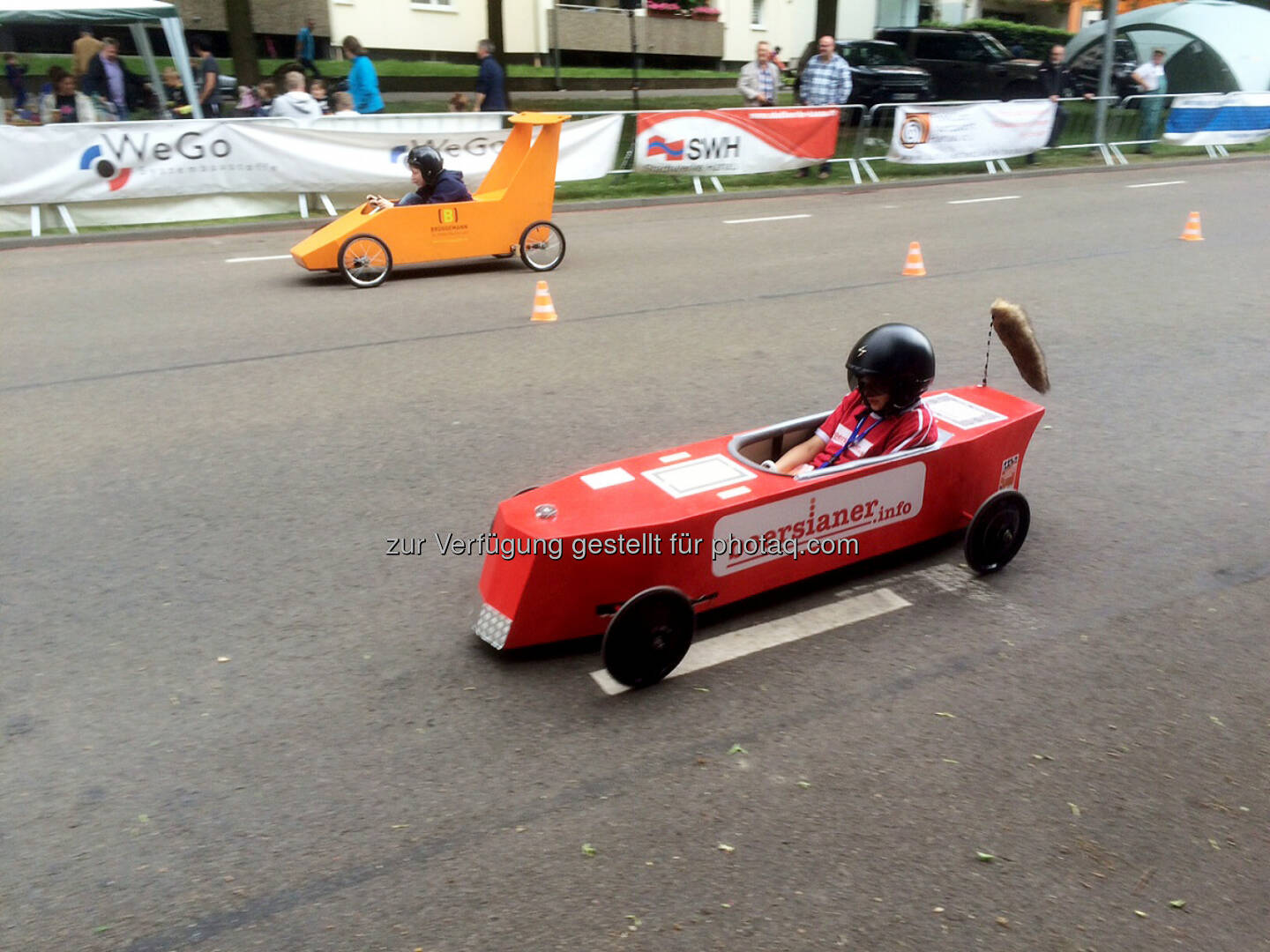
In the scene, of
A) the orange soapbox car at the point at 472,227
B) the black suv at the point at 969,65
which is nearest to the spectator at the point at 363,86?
the orange soapbox car at the point at 472,227

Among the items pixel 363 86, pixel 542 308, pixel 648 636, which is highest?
pixel 363 86

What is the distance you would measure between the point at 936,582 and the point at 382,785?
2.45m

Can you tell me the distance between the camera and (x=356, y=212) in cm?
1034

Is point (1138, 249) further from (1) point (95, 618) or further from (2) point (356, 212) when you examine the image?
(1) point (95, 618)

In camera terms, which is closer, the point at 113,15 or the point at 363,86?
the point at 113,15

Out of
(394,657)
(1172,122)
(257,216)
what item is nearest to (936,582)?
(394,657)

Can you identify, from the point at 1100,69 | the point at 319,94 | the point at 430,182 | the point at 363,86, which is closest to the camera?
the point at 430,182

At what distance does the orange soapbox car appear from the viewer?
998 centimetres

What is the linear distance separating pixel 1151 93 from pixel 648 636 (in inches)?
886

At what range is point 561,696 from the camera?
3650 mm

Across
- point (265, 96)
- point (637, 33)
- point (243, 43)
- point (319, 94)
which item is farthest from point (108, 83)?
point (637, 33)

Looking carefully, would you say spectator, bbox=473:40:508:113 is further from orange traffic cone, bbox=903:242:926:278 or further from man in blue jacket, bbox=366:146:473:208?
orange traffic cone, bbox=903:242:926:278

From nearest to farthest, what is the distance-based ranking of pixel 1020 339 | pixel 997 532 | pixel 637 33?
pixel 997 532
pixel 1020 339
pixel 637 33

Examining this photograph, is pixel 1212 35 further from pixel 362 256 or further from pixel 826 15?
pixel 362 256
